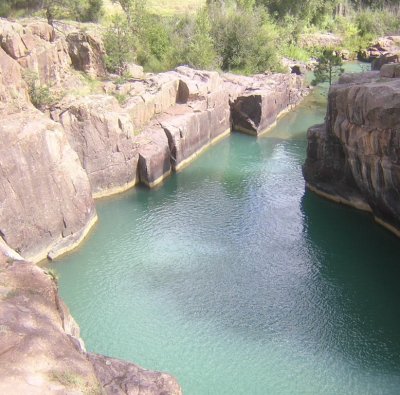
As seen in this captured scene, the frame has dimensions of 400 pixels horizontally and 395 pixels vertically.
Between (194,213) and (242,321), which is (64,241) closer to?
(194,213)

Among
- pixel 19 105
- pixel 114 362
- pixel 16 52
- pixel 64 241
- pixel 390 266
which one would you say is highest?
pixel 16 52

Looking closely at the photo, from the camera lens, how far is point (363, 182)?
21984mm

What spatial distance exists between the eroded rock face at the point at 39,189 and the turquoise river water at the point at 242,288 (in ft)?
3.58

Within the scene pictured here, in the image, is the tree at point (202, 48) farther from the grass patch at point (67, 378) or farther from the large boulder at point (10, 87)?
the grass patch at point (67, 378)

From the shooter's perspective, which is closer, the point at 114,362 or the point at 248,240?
the point at 114,362

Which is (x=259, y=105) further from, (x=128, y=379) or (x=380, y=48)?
(x=380, y=48)

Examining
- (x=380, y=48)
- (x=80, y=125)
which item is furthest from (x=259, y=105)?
(x=380, y=48)

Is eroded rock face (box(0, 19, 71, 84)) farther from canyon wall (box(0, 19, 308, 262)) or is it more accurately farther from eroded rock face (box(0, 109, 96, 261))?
eroded rock face (box(0, 109, 96, 261))

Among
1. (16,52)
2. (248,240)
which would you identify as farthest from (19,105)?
(248,240)

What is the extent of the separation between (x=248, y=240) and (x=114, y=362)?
1141 centimetres

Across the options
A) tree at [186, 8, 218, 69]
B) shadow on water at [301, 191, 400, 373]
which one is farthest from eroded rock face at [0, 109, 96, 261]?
tree at [186, 8, 218, 69]

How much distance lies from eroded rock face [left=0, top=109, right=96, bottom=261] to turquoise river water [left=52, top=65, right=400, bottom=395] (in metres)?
1.09

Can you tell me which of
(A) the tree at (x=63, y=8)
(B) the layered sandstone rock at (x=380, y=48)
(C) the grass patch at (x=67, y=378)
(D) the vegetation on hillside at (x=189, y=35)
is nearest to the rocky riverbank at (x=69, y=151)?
(C) the grass patch at (x=67, y=378)

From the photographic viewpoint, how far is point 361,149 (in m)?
21.2
